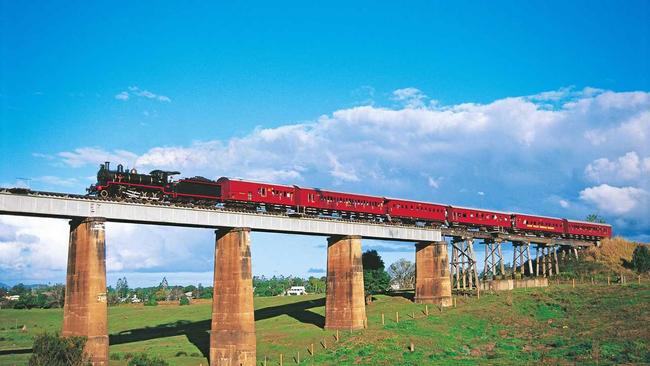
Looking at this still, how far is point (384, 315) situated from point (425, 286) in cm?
790

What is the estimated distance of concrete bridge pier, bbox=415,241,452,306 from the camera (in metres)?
67.9

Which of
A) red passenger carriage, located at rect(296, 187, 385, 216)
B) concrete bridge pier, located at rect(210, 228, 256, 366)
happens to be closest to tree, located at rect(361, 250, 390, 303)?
red passenger carriage, located at rect(296, 187, 385, 216)

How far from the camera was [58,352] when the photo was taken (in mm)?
38438

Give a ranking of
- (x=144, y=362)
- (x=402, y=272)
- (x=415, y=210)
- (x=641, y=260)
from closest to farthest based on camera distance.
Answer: (x=144, y=362) < (x=415, y=210) < (x=641, y=260) < (x=402, y=272)

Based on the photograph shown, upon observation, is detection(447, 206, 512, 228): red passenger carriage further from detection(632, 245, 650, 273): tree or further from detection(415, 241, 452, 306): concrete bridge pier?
detection(632, 245, 650, 273): tree

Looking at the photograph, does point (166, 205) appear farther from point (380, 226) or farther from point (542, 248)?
point (542, 248)

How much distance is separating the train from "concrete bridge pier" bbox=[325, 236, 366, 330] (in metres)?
3.50

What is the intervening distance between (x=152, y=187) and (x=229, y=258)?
9.03 m

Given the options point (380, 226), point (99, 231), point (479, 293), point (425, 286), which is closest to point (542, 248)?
point (479, 293)

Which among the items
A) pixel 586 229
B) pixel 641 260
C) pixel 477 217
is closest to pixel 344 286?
pixel 477 217

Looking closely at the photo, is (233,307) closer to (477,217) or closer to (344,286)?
(344,286)

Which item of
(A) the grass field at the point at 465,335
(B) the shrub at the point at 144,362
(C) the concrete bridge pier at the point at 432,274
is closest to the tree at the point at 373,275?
(A) the grass field at the point at 465,335

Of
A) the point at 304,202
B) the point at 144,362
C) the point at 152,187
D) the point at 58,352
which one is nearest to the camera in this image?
the point at 58,352

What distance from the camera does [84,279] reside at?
42.0m
